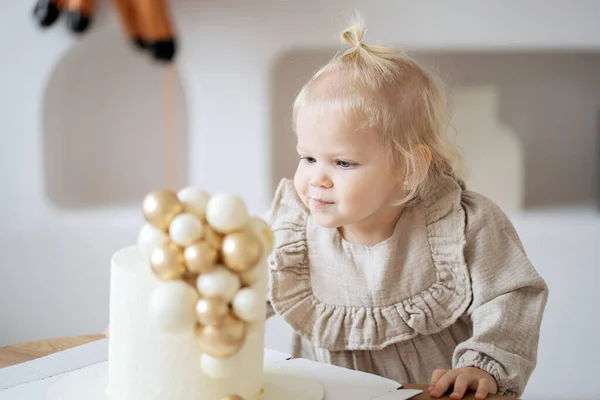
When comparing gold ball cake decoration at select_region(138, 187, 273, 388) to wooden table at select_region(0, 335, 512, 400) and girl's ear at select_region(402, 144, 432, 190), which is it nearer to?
wooden table at select_region(0, 335, 512, 400)

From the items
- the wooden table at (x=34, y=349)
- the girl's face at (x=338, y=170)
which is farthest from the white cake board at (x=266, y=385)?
the girl's face at (x=338, y=170)

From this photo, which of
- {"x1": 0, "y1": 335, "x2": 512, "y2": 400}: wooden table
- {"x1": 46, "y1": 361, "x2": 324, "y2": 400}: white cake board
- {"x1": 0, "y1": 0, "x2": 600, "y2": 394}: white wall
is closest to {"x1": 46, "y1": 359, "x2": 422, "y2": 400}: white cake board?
{"x1": 46, "y1": 361, "x2": 324, "y2": 400}: white cake board

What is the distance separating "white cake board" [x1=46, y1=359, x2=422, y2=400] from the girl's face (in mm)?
228

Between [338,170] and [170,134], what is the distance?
5.44ft

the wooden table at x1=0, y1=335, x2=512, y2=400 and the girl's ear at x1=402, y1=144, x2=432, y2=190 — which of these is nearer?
the wooden table at x1=0, y1=335, x2=512, y2=400

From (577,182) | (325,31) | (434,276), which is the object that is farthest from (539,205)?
(434,276)

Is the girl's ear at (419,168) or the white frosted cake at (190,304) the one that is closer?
the white frosted cake at (190,304)

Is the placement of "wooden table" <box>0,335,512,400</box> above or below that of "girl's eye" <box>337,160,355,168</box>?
below

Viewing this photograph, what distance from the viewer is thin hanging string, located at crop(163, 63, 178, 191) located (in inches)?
102

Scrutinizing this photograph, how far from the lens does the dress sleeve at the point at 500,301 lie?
956 mm

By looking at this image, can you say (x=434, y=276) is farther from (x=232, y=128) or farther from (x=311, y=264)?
(x=232, y=128)

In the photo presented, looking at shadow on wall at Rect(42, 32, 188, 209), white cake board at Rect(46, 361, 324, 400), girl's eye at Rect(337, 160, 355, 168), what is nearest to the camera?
white cake board at Rect(46, 361, 324, 400)

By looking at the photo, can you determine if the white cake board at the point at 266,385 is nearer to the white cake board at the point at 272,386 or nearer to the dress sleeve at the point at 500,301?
the white cake board at the point at 272,386

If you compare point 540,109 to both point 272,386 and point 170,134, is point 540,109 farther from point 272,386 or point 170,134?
point 272,386
